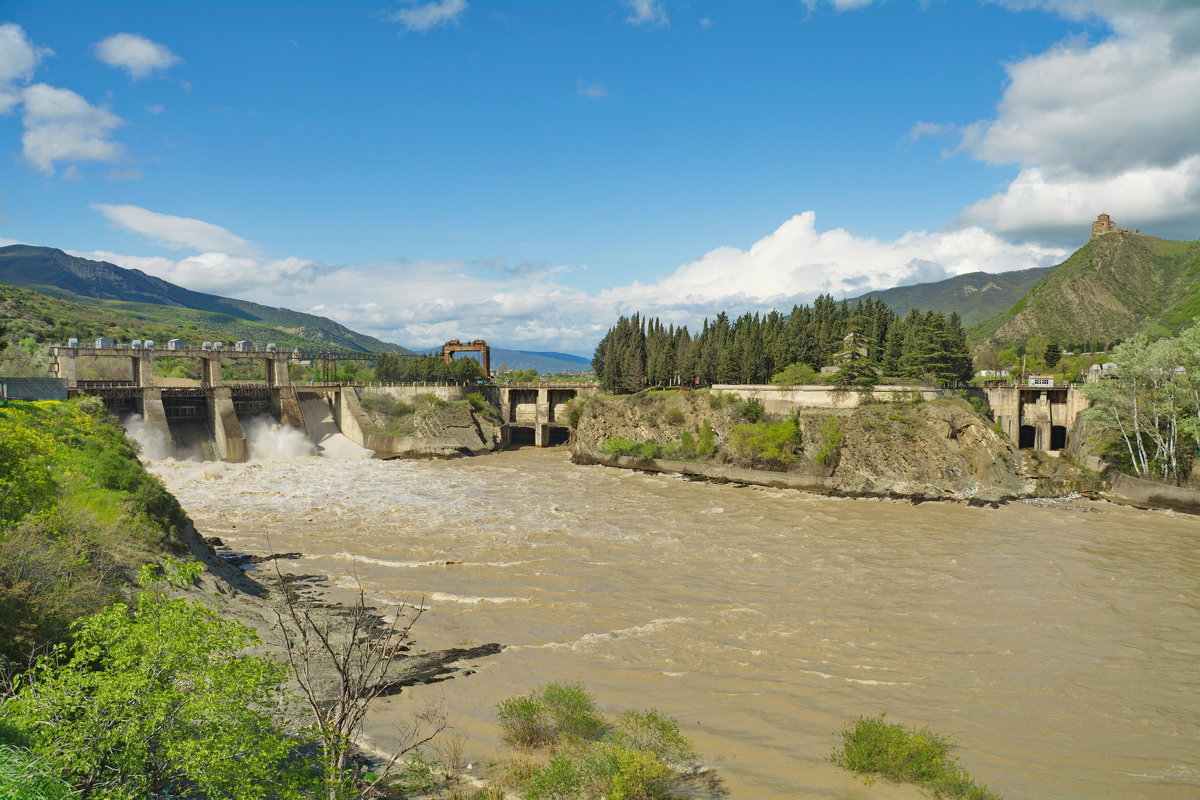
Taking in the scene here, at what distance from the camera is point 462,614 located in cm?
2364

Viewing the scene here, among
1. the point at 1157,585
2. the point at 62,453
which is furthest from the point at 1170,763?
the point at 62,453

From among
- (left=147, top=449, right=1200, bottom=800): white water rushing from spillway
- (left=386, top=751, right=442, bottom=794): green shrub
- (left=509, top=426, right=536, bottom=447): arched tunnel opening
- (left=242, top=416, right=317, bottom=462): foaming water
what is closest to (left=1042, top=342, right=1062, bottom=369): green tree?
(left=147, top=449, right=1200, bottom=800): white water rushing from spillway

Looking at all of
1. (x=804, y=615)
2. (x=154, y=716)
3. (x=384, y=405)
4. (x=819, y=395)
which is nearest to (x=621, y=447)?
(x=819, y=395)

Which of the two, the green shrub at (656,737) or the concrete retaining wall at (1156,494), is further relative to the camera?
the concrete retaining wall at (1156,494)

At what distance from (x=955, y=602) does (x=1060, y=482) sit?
1336 inches

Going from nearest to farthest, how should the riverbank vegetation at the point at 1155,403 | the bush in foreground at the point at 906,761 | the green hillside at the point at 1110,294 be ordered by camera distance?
1. the bush in foreground at the point at 906,761
2. the riverbank vegetation at the point at 1155,403
3. the green hillside at the point at 1110,294

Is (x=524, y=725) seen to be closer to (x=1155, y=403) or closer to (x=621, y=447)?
(x=621, y=447)

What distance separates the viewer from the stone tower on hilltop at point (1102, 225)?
196 m

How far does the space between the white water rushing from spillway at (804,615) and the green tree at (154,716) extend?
5.68m

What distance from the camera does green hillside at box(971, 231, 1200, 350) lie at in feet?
500

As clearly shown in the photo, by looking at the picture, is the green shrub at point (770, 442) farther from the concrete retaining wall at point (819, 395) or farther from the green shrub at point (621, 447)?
the green shrub at point (621, 447)

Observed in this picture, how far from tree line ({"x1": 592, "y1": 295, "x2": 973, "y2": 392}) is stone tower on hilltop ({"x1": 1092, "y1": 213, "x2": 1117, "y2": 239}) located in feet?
553

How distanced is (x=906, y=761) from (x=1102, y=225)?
246897mm

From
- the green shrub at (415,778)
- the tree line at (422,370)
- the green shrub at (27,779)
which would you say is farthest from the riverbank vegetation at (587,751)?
the tree line at (422,370)
